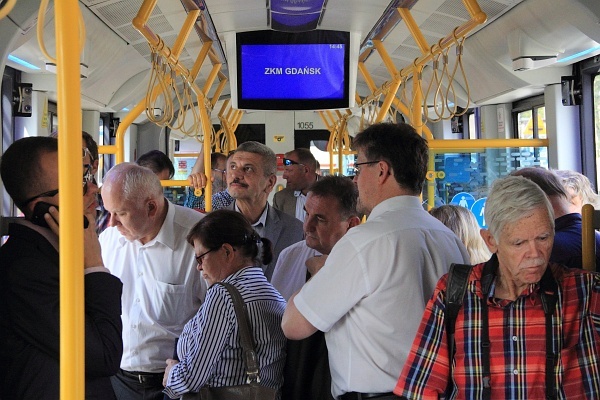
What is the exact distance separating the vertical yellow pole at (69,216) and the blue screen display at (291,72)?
17.5 feet

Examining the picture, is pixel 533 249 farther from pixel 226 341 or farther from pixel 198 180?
pixel 198 180

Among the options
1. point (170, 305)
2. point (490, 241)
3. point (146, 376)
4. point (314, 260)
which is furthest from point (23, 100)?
point (490, 241)

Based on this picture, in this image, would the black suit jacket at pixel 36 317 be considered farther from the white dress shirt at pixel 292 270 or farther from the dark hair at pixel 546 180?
the dark hair at pixel 546 180

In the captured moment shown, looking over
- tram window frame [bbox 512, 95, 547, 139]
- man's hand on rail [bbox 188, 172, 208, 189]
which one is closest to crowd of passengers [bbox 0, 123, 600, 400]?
man's hand on rail [bbox 188, 172, 208, 189]

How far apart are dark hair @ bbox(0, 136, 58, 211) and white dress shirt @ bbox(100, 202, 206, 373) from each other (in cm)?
131

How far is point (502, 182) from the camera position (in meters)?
2.12

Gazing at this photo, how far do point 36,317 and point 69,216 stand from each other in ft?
2.01

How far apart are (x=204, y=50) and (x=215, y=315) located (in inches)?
164

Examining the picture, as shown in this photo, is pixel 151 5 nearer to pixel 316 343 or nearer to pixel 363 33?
pixel 316 343

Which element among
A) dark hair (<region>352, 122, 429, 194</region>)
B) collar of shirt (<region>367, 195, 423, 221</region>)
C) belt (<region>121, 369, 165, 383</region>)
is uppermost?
dark hair (<region>352, 122, 429, 194</region>)

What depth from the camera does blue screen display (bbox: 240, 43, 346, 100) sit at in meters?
6.71

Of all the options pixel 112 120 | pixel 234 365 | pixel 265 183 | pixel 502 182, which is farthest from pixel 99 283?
pixel 112 120

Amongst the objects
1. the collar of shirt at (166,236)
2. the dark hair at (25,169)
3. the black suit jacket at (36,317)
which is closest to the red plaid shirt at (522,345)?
the black suit jacket at (36,317)

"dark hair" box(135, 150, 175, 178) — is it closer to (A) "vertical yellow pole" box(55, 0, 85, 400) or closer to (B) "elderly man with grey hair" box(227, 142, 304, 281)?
(B) "elderly man with grey hair" box(227, 142, 304, 281)
